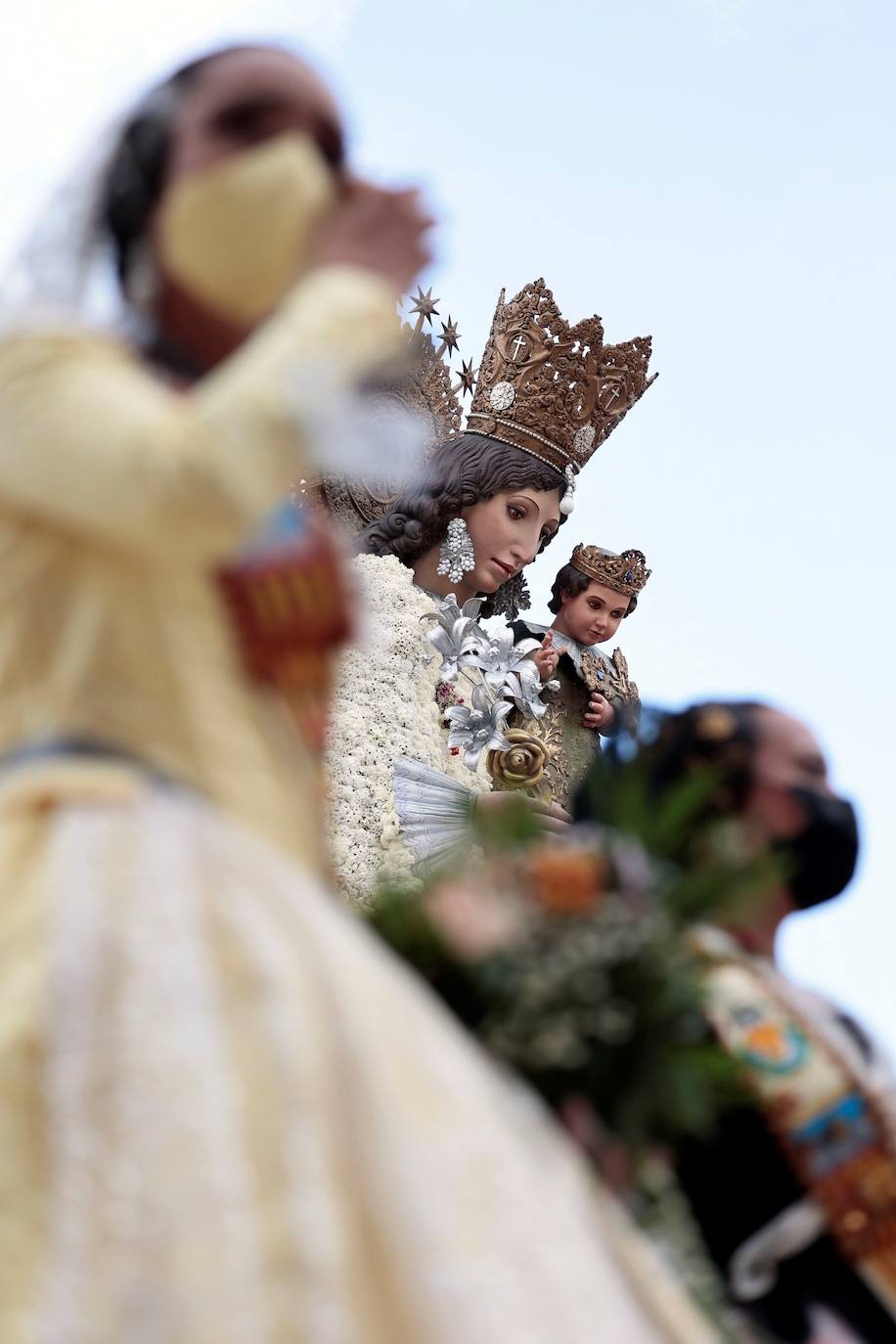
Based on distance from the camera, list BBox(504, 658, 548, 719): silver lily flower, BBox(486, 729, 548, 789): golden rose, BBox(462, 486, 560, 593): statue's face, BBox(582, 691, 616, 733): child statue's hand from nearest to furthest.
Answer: BBox(486, 729, 548, 789): golden rose < BBox(504, 658, 548, 719): silver lily flower < BBox(462, 486, 560, 593): statue's face < BBox(582, 691, 616, 733): child statue's hand

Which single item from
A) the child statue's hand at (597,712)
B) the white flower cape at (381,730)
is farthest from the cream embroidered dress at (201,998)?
the child statue's hand at (597,712)

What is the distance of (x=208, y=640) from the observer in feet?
5.45

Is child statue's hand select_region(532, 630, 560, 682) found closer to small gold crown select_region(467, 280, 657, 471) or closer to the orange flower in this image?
small gold crown select_region(467, 280, 657, 471)

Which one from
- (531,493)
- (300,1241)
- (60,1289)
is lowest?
(531,493)

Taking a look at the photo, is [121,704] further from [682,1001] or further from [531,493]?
[531,493]

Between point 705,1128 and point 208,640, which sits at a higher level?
point 208,640

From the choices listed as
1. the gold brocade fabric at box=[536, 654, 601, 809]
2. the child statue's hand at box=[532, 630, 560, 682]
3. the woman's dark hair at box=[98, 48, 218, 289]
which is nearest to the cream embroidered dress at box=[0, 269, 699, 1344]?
the woman's dark hair at box=[98, 48, 218, 289]

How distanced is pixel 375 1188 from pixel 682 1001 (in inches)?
20.1

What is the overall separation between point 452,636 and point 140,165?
381cm

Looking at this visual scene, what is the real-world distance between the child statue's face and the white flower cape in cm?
116

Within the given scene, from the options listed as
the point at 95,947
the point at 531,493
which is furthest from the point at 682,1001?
the point at 531,493

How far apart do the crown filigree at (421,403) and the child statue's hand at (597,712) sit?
96 cm

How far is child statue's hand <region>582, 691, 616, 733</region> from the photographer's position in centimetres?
618

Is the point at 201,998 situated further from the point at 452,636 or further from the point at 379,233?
the point at 452,636
